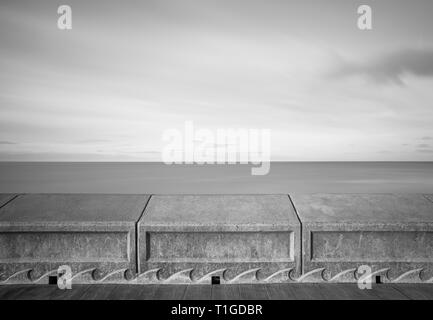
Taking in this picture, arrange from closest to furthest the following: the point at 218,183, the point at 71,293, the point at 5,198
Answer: the point at 71,293
the point at 5,198
the point at 218,183

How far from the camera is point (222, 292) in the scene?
154 inches

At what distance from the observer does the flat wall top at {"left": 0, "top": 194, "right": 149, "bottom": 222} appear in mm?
4227

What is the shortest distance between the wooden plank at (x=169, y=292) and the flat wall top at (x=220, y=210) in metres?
0.80

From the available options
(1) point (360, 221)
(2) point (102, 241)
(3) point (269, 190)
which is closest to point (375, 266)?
(1) point (360, 221)

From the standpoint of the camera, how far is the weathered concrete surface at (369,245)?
4141mm

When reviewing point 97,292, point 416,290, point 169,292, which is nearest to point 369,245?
point 416,290

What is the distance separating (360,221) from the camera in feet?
13.7

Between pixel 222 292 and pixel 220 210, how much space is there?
42.7 inches

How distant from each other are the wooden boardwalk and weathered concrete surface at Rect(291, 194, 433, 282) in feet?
0.60

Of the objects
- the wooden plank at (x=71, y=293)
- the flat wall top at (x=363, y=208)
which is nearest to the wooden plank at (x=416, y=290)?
the flat wall top at (x=363, y=208)

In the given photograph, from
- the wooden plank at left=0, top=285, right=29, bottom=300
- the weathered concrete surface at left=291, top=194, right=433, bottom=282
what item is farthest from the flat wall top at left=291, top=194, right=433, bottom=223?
the wooden plank at left=0, top=285, right=29, bottom=300

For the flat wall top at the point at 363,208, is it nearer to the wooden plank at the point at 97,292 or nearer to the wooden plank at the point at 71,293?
the wooden plank at the point at 97,292

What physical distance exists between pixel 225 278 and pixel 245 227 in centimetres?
71

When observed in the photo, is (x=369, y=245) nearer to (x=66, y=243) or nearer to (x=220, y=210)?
(x=220, y=210)
